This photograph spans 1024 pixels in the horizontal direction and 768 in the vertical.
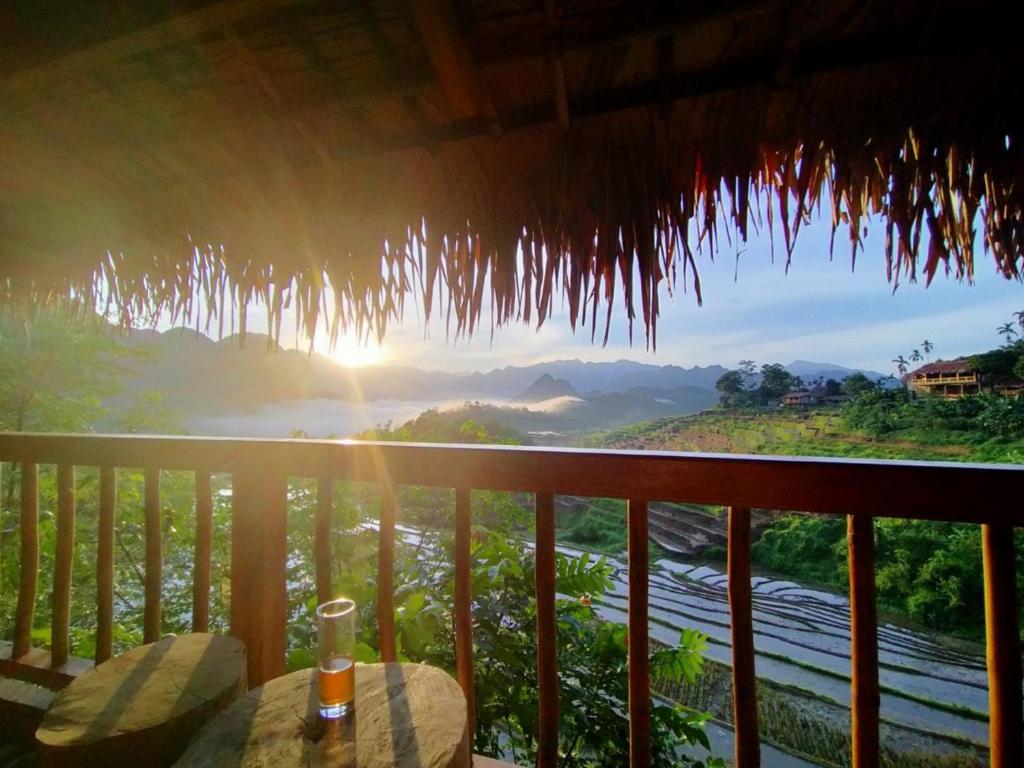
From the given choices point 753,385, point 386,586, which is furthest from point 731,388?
point 386,586

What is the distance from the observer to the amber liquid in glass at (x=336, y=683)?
3.05 ft

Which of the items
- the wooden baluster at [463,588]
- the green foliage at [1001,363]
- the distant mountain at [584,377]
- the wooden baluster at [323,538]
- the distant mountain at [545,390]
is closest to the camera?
the wooden baluster at [463,588]

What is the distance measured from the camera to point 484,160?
1.58 m

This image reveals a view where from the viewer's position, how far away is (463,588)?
51.5 inches

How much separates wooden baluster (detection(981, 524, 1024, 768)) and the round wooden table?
3.52ft

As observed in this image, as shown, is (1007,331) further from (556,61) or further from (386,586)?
(386,586)

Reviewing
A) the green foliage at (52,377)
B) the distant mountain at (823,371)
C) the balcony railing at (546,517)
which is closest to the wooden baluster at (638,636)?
the balcony railing at (546,517)

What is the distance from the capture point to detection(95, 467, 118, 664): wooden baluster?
170 centimetres

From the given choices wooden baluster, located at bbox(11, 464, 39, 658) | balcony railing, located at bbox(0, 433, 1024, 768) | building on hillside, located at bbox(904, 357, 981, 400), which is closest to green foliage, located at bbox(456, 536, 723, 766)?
balcony railing, located at bbox(0, 433, 1024, 768)

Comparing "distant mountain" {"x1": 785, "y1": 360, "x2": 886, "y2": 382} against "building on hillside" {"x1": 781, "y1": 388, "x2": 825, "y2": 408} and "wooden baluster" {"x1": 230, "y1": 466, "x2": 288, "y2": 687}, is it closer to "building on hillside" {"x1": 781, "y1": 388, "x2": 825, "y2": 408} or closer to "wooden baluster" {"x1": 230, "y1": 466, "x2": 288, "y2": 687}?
"building on hillside" {"x1": 781, "y1": 388, "x2": 825, "y2": 408}

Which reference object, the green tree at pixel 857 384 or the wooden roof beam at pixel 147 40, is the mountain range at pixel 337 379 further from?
the wooden roof beam at pixel 147 40

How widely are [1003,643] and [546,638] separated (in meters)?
0.95

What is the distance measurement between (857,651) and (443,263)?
168 cm

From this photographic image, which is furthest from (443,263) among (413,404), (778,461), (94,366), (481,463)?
(94,366)
